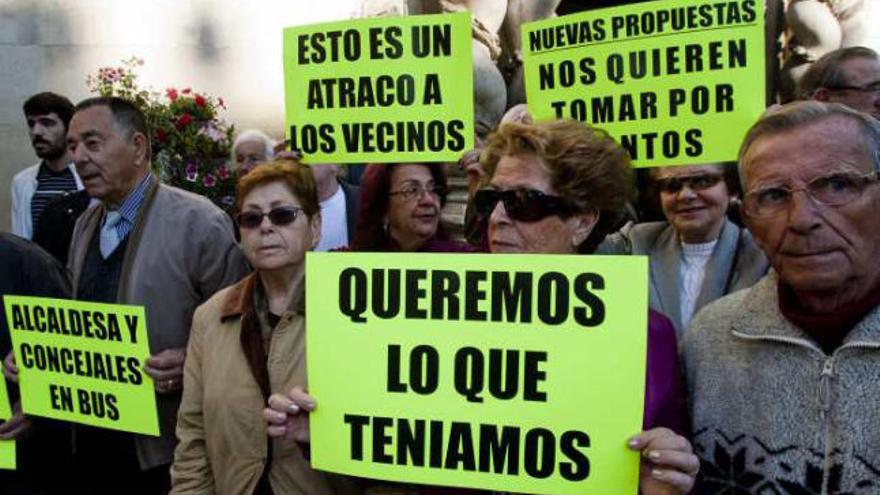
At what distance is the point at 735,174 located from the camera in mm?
3201

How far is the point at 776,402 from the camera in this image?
1.85 metres

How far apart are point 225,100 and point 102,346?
5.75 m

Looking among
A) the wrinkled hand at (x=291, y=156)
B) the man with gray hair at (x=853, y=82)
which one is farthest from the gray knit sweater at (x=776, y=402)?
the man with gray hair at (x=853, y=82)

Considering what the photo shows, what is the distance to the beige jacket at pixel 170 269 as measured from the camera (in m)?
3.38

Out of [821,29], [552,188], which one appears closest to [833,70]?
[552,188]

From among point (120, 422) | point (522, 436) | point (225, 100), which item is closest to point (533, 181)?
point (522, 436)

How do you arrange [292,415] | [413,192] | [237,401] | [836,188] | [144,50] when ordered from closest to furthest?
[836,188] < [292,415] < [237,401] < [413,192] < [144,50]

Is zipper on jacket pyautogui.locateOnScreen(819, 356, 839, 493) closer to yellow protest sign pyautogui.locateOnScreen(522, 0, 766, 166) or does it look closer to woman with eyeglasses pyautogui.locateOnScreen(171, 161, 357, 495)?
yellow protest sign pyautogui.locateOnScreen(522, 0, 766, 166)

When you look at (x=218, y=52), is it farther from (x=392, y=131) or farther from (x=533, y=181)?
(x=533, y=181)

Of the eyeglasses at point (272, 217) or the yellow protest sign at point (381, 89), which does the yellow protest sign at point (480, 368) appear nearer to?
the eyeglasses at point (272, 217)

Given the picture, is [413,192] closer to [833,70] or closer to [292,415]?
[292,415]

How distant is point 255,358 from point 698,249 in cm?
154

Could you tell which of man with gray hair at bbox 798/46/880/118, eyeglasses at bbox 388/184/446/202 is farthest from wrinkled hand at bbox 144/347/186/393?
man with gray hair at bbox 798/46/880/118

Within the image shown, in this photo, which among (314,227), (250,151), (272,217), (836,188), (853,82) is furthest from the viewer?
(250,151)
